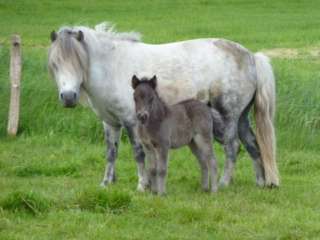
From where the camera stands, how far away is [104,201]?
28.6 ft

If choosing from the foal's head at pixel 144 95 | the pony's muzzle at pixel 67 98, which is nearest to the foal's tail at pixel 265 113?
the foal's head at pixel 144 95

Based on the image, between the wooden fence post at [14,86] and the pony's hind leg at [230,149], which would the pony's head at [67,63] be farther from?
the wooden fence post at [14,86]

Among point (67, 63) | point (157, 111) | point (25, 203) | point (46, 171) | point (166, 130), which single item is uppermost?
point (67, 63)

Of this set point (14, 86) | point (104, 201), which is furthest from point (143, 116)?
point (14, 86)

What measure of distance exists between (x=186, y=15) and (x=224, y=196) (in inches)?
→ 1025

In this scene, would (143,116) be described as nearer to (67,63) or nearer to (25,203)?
(67,63)

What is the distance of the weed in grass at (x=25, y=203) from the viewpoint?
8.55m

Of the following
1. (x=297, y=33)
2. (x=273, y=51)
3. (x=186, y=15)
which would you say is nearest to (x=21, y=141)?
(x=273, y=51)

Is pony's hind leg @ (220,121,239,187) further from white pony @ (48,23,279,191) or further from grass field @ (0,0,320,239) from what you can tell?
grass field @ (0,0,320,239)

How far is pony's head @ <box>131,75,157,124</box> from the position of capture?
9476 mm

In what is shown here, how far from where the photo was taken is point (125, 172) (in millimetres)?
11789

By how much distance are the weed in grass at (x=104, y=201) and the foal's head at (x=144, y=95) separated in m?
1.01

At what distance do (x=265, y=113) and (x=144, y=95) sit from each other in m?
1.92

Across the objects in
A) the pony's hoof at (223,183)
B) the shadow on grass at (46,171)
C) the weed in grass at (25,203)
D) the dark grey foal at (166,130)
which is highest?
the dark grey foal at (166,130)
